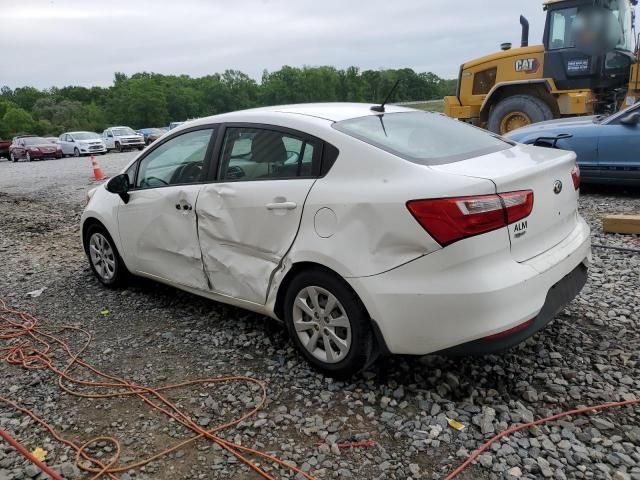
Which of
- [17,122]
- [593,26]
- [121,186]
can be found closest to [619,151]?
[593,26]

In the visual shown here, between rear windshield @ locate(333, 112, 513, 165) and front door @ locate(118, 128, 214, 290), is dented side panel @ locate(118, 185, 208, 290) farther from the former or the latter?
rear windshield @ locate(333, 112, 513, 165)

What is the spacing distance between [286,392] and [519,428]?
129 cm

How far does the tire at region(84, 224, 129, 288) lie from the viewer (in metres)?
5.02

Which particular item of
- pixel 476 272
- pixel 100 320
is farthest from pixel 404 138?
pixel 100 320

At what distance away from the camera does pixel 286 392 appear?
3.24 meters

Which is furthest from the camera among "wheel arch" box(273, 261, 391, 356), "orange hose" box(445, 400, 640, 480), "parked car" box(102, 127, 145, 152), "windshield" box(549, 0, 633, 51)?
"parked car" box(102, 127, 145, 152)

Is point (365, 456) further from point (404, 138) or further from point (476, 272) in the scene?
point (404, 138)

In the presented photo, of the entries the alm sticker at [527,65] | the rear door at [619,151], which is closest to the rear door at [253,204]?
the rear door at [619,151]

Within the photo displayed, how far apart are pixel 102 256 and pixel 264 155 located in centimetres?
243

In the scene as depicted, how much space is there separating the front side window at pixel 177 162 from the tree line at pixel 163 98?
70.1 metres

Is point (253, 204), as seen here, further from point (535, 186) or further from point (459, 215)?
point (535, 186)

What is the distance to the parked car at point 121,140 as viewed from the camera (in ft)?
109

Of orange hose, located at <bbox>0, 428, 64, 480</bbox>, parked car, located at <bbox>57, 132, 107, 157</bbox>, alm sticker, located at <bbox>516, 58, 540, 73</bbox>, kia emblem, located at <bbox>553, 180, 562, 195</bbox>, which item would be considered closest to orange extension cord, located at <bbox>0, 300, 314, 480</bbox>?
orange hose, located at <bbox>0, 428, 64, 480</bbox>

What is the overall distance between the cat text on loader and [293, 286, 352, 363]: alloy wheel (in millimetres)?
8889
